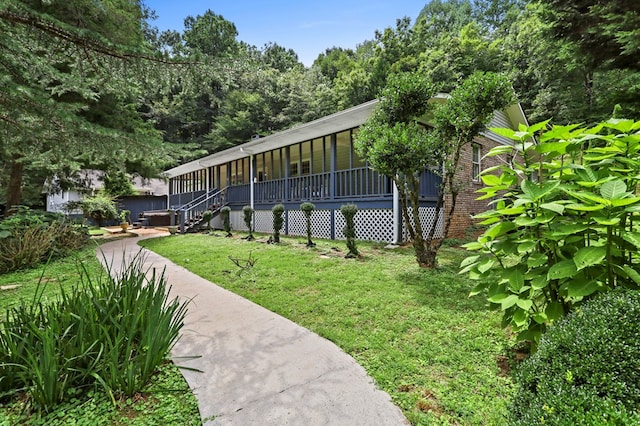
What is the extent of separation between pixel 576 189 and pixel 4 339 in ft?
13.2

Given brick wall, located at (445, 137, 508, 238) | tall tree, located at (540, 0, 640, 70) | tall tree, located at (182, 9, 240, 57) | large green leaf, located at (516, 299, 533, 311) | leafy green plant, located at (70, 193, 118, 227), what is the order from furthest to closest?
tall tree, located at (182, 9, 240, 57)
leafy green plant, located at (70, 193, 118, 227)
brick wall, located at (445, 137, 508, 238)
tall tree, located at (540, 0, 640, 70)
large green leaf, located at (516, 299, 533, 311)

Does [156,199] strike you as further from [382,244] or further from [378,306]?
[378,306]

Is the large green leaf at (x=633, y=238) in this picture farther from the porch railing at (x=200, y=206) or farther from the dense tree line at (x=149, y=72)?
the porch railing at (x=200, y=206)

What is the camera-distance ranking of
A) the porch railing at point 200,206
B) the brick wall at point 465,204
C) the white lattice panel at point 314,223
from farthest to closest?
1. the porch railing at point 200,206
2. the white lattice panel at point 314,223
3. the brick wall at point 465,204

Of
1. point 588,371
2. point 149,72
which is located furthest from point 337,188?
point 588,371

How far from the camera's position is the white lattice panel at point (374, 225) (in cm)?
894

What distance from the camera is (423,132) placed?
230 inches

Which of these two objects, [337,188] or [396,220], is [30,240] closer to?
[337,188]

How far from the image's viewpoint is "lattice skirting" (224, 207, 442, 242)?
9078 mm

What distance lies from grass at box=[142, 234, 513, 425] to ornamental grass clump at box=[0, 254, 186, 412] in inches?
65.9

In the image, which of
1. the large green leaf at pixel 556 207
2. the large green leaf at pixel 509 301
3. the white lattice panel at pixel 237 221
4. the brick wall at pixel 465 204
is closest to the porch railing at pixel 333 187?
the white lattice panel at pixel 237 221

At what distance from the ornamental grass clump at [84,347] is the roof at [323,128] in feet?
23.1

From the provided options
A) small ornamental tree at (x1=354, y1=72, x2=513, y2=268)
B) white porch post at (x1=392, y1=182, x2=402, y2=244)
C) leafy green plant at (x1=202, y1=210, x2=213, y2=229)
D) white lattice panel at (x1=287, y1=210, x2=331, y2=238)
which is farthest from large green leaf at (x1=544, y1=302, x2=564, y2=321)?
leafy green plant at (x1=202, y1=210, x2=213, y2=229)

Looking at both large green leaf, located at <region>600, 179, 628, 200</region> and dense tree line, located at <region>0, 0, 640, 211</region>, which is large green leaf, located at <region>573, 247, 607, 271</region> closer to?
large green leaf, located at <region>600, 179, 628, 200</region>
